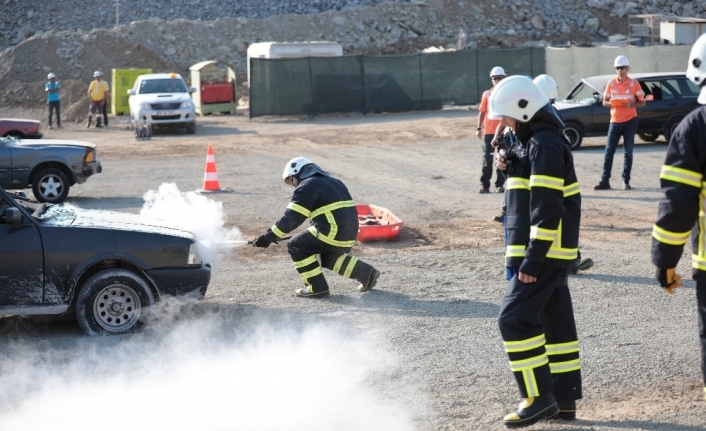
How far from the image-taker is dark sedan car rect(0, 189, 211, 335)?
7445mm

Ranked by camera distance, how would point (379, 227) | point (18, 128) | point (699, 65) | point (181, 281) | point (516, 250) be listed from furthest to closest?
point (18, 128) → point (379, 227) → point (181, 281) → point (516, 250) → point (699, 65)

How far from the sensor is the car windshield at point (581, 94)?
22094mm

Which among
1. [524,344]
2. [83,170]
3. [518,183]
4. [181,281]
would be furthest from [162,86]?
[524,344]

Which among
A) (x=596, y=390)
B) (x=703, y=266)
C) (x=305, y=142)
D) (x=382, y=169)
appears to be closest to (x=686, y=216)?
(x=703, y=266)

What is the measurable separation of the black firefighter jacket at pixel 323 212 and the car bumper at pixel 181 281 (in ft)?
3.47

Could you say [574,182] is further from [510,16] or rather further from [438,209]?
[510,16]

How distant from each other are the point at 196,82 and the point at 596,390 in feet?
102

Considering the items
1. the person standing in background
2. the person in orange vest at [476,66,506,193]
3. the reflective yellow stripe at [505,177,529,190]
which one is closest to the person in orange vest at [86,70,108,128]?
the person standing in background

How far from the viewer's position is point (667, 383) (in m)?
6.18

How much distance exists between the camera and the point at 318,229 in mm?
8898

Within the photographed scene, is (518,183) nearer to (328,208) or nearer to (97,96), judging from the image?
(328,208)

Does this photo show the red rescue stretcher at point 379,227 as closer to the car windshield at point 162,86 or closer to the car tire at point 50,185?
the car tire at point 50,185

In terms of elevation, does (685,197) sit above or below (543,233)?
above

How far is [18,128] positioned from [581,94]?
1371 centimetres
